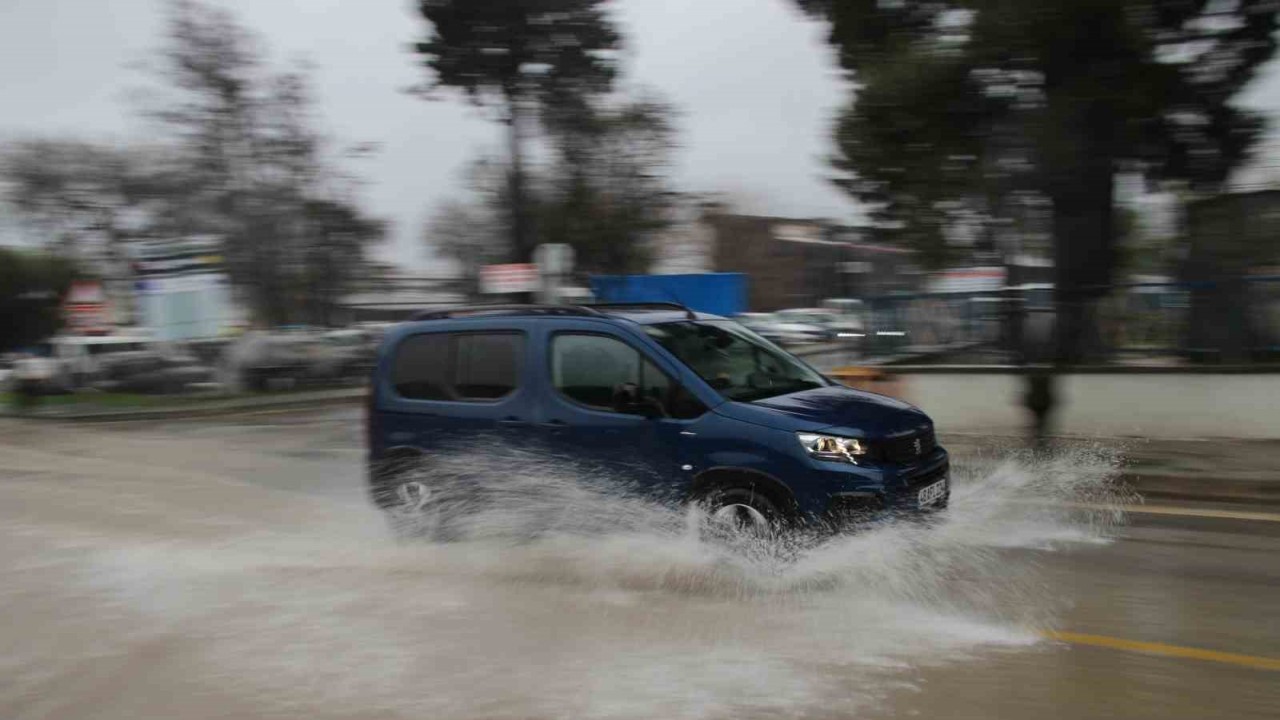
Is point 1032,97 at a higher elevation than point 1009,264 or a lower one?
higher

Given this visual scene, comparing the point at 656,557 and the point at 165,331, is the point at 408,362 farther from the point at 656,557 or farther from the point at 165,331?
the point at 165,331

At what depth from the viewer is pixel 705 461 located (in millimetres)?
5879

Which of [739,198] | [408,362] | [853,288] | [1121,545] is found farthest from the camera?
[739,198]

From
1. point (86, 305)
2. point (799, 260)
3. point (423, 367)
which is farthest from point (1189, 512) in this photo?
point (799, 260)

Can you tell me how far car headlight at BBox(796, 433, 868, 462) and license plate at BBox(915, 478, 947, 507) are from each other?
0.51 metres

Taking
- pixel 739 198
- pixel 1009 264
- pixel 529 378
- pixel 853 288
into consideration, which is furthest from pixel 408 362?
pixel 739 198

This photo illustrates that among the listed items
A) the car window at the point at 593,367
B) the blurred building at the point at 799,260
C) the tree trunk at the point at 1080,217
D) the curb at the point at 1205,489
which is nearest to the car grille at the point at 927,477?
the car window at the point at 593,367

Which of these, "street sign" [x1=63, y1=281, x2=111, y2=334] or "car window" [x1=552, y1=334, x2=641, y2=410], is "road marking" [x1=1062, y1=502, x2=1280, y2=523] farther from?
"street sign" [x1=63, y1=281, x2=111, y2=334]

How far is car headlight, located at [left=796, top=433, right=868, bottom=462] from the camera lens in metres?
5.60

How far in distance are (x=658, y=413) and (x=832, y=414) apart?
103 cm

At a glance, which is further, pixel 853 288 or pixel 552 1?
pixel 552 1

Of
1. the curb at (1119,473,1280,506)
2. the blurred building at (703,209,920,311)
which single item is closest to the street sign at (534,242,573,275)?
the blurred building at (703,209,920,311)

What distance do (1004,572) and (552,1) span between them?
909 inches

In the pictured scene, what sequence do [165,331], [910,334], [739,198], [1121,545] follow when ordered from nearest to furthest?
[1121,545] → [910,334] → [165,331] → [739,198]
